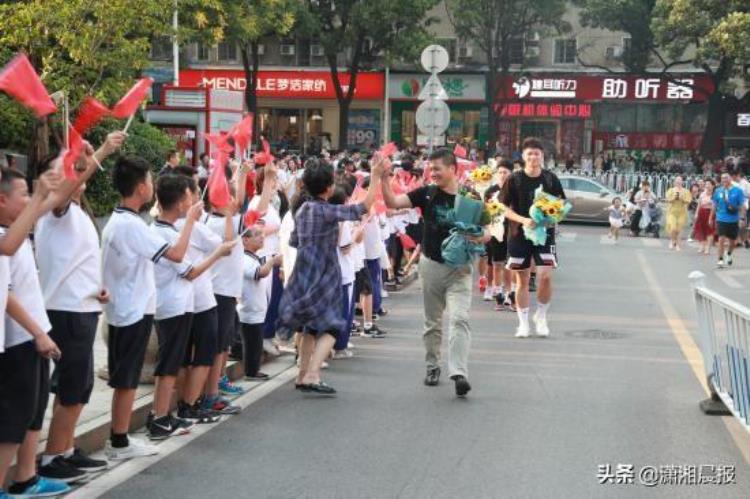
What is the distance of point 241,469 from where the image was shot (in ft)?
20.8

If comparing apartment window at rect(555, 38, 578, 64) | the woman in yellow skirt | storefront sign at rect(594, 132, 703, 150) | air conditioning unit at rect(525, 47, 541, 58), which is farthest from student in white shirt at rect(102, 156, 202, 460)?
apartment window at rect(555, 38, 578, 64)

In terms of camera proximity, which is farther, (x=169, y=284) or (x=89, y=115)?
(x=169, y=284)

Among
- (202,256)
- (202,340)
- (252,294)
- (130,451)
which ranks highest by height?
(202,256)

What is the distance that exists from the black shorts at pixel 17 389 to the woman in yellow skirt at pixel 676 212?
2243 cm

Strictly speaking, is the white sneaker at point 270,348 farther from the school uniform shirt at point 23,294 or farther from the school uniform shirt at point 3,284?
the school uniform shirt at point 3,284

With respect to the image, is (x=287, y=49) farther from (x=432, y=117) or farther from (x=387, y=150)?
(x=387, y=150)

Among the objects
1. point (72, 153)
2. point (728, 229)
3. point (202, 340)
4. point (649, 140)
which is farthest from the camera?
point (649, 140)

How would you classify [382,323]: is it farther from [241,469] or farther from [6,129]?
[6,129]

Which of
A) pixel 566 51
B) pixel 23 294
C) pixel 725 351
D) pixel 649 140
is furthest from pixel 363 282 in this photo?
pixel 566 51

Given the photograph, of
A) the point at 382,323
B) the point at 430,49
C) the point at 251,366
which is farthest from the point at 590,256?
the point at 251,366

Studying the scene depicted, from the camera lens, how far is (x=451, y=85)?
49375 mm

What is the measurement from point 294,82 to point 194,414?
4374 centimetres

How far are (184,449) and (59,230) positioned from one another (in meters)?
1.81

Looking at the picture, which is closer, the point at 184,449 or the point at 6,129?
the point at 184,449
